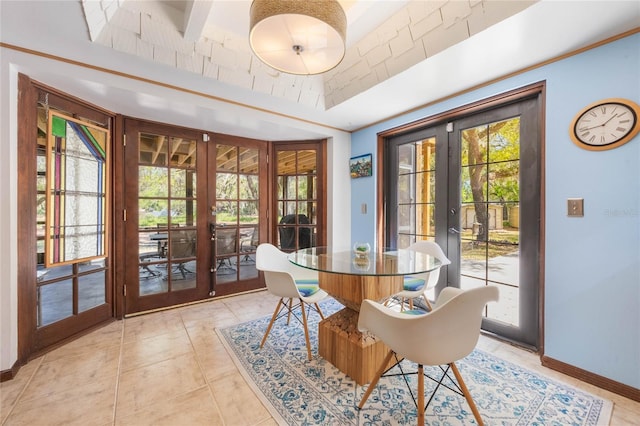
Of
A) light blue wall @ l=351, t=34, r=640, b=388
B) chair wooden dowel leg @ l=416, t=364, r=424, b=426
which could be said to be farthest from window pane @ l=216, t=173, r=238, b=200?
light blue wall @ l=351, t=34, r=640, b=388

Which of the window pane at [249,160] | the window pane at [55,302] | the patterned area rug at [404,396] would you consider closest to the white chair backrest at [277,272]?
the patterned area rug at [404,396]

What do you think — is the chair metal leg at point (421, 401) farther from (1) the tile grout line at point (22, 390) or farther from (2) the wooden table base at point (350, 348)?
(1) the tile grout line at point (22, 390)

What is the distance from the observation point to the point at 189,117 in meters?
2.85

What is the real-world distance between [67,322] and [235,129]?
8.35ft

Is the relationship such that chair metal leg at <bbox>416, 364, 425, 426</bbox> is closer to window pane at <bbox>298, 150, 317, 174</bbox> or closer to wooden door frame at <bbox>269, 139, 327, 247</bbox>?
wooden door frame at <bbox>269, 139, 327, 247</bbox>

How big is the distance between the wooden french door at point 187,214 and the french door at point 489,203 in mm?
2249

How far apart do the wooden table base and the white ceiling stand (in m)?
2.09

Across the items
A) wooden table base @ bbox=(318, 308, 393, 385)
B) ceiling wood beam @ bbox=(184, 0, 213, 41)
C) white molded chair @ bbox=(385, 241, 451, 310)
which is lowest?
wooden table base @ bbox=(318, 308, 393, 385)

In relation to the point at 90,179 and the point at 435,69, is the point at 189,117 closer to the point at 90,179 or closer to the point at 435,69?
the point at 90,179

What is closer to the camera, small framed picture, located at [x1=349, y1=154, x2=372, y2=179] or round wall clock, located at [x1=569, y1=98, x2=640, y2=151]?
round wall clock, located at [x1=569, y1=98, x2=640, y2=151]

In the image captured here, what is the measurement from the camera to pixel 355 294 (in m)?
1.78

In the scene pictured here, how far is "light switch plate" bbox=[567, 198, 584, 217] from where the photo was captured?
1821 millimetres

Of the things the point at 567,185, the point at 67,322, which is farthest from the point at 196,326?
the point at 567,185

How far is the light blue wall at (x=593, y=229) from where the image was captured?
165 cm
